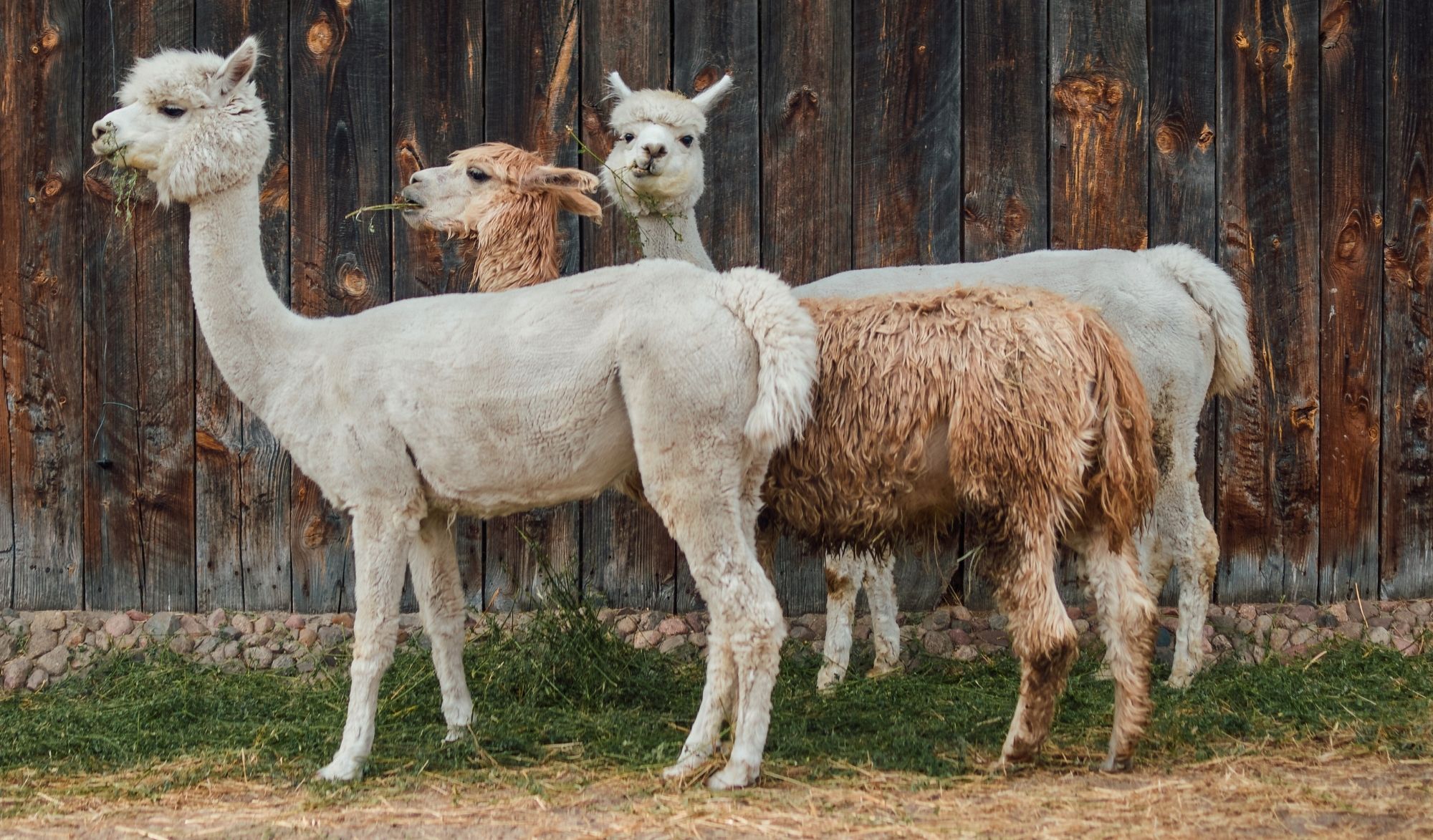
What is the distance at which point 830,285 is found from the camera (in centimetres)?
594

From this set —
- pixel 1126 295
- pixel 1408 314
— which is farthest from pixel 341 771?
pixel 1408 314

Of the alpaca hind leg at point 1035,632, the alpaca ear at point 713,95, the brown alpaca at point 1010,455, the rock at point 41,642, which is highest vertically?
the alpaca ear at point 713,95

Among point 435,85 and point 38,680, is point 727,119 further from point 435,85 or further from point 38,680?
point 38,680

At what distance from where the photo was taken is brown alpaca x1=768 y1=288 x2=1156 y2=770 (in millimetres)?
4344

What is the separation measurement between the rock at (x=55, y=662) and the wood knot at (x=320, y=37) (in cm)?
287

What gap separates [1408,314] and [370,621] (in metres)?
4.85

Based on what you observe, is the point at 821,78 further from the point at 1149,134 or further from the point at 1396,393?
the point at 1396,393

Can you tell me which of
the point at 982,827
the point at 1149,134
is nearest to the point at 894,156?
the point at 1149,134

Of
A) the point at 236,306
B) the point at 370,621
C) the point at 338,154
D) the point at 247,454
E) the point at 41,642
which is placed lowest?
the point at 41,642

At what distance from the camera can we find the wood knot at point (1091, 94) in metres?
6.39

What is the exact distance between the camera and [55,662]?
607 centimetres

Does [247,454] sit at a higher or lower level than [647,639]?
higher

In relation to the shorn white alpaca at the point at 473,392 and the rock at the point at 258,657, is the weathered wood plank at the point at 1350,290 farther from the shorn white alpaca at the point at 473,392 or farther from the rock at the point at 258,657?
the rock at the point at 258,657

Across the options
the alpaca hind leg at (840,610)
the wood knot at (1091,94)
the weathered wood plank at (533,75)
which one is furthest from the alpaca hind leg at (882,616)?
the wood knot at (1091,94)
